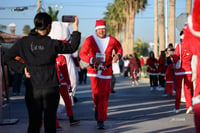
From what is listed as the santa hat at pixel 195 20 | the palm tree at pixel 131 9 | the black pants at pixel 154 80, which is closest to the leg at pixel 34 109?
the santa hat at pixel 195 20

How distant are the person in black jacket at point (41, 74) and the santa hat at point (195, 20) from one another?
5.17 feet

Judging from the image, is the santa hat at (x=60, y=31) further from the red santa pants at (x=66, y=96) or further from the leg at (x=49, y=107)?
the leg at (x=49, y=107)

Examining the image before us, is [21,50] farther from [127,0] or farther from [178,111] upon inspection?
[127,0]

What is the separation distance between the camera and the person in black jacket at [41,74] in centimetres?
492

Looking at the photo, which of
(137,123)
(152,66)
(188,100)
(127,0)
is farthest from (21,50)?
(127,0)

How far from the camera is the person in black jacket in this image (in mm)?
4922

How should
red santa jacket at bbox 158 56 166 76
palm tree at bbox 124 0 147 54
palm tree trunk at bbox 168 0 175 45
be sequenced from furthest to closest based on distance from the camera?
1. palm tree at bbox 124 0 147 54
2. palm tree trunk at bbox 168 0 175 45
3. red santa jacket at bbox 158 56 166 76

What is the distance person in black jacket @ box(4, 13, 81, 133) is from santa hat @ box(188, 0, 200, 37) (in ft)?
5.17

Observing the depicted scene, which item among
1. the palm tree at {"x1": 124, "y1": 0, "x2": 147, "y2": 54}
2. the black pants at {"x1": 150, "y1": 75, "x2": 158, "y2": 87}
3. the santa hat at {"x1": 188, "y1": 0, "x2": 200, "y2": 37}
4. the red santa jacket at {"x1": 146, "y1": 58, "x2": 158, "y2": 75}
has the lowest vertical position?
the black pants at {"x1": 150, "y1": 75, "x2": 158, "y2": 87}

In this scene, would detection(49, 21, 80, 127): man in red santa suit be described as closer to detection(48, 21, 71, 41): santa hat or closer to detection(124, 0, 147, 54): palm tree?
detection(48, 21, 71, 41): santa hat

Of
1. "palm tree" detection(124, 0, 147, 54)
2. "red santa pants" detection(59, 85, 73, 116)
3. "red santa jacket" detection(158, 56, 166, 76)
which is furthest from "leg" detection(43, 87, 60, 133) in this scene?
"palm tree" detection(124, 0, 147, 54)

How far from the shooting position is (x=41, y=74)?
494 centimetres

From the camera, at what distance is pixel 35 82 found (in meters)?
4.96

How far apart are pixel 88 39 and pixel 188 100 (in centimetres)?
334
